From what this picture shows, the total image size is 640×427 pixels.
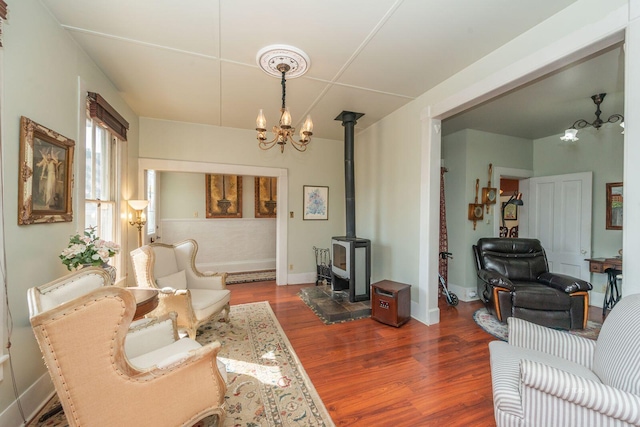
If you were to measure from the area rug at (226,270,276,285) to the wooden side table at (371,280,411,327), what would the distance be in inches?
104

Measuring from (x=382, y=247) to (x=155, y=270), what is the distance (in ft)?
9.94

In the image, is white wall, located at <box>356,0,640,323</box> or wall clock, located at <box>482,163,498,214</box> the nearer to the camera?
white wall, located at <box>356,0,640,323</box>

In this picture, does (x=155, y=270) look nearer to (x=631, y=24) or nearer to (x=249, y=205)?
(x=249, y=205)

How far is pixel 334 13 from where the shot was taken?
186cm

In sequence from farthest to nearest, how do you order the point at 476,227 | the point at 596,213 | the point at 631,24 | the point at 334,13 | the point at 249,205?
the point at 249,205, the point at 476,227, the point at 596,213, the point at 334,13, the point at 631,24

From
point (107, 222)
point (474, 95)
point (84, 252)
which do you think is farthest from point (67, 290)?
point (474, 95)

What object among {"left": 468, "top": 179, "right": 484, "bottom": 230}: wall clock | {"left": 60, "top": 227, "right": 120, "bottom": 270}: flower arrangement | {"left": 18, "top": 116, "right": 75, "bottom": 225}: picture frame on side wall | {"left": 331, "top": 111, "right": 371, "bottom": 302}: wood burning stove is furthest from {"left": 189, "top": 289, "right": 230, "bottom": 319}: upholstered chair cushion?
{"left": 468, "top": 179, "right": 484, "bottom": 230}: wall clock

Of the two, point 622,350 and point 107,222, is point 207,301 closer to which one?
point 107,222

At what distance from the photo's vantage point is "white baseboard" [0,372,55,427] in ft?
4.95

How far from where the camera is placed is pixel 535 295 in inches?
117

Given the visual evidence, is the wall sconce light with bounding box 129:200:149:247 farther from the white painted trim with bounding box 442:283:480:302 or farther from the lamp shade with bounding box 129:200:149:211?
the white painted trim with bounding box 442:283:480:302

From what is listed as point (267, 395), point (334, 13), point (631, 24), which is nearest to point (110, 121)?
point (334, 13)

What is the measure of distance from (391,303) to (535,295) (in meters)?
1.62

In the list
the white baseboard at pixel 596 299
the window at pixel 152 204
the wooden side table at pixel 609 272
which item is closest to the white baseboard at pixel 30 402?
the window at pixel 152 204
